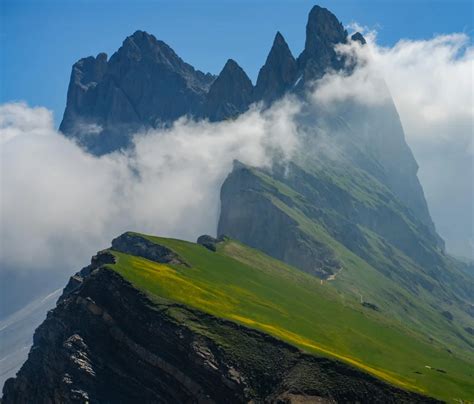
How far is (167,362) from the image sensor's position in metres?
131

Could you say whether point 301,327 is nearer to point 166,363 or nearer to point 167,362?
point 167,362

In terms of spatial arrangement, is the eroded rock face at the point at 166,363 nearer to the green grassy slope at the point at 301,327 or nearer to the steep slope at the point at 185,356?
the steep slope at the point at 185,356

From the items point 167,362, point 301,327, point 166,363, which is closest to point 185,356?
point 167,362

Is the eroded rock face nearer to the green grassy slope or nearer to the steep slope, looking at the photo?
the steep slope

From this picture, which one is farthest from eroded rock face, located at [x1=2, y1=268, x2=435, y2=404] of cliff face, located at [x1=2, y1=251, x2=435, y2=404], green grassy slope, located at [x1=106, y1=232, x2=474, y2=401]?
green grassy slope, located at [x1=106, y1=232, x2=474, y2=401]

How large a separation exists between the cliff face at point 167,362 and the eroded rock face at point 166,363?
8.2 inches

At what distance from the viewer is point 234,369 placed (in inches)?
4934

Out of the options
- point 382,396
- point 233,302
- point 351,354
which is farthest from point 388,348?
point 382,396

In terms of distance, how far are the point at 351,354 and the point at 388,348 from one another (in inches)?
1344

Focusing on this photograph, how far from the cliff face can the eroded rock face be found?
209mm

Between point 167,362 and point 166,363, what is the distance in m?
0.30

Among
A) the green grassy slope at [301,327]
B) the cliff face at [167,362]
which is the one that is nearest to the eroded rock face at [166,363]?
the cliff face at [167,362]

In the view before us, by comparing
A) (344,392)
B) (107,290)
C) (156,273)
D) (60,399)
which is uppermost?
(156,273)

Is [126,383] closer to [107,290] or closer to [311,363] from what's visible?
[107,290]
